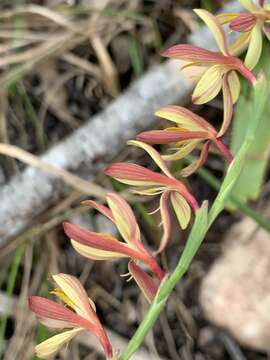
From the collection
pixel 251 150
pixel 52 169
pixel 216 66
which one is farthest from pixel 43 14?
pixel 216 66

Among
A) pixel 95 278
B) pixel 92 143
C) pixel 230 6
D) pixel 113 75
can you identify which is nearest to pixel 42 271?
pixel 95 278

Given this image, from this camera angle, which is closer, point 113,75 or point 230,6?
point 230,6

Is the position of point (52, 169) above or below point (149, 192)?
below

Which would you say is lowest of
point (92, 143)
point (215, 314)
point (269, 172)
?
point (215, 314)

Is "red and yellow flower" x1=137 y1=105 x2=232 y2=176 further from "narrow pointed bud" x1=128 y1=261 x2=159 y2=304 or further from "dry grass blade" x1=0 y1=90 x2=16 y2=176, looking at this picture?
"dry grass blade" x1=0 y1=90 x2=16 y2=176

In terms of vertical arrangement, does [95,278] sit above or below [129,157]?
below

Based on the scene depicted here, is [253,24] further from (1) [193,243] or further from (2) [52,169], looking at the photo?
(2) [52,169]

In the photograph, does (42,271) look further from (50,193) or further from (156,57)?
(156,57)
